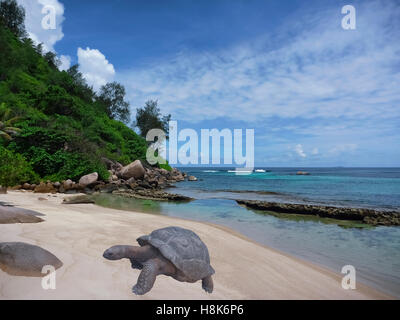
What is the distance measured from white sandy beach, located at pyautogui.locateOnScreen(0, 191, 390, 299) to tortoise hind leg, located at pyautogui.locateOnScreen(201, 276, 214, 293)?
0.32 feet

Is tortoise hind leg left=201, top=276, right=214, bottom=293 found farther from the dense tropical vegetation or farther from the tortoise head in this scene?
the dense tropical vegetation

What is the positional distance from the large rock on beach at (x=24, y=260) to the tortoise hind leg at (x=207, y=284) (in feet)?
7.32

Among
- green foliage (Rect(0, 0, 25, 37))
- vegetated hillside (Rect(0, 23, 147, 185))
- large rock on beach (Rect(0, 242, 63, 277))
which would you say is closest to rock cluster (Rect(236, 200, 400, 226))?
large rock on beach (Rect(0, 242, 63, 277))

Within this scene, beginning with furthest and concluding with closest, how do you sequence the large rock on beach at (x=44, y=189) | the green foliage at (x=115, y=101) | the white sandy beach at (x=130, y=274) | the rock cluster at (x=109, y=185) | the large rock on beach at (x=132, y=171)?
the green foliage at (x=115, y=101) → the large rock on beach at (x=132, y=171) → the rock cluster at (x=109, y=185) → the large rock on beach at (x=44, y=189) → the white sandy beach at (x=130, y=274)

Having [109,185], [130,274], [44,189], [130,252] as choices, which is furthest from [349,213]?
[109,185]

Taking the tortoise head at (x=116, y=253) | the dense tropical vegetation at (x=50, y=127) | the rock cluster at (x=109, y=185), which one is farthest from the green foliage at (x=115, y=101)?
the tortoise head at (x=116, y=253)

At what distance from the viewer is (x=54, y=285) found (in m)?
3.00

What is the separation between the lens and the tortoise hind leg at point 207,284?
11.7 ft

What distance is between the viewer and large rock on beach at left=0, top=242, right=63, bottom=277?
318 cm

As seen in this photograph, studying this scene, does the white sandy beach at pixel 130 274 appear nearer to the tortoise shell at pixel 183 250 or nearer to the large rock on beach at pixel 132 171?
the tortoise shell at pixel 183 250
